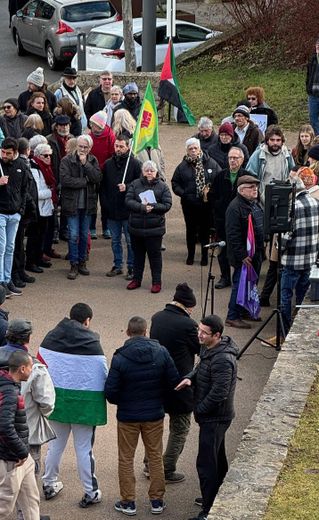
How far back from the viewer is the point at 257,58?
26188mm

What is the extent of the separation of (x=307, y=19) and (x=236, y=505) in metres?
17.2

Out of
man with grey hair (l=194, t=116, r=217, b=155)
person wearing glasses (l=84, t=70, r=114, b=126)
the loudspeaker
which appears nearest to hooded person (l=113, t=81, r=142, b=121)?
person wearing glasses (l=84, t=70, r=114, b=126)

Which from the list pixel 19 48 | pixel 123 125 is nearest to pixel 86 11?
pixel 19 48

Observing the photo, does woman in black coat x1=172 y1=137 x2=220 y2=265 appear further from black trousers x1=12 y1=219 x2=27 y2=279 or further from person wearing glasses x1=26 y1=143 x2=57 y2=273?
black trousers x1=12 y1=219 x2=27 y2=279

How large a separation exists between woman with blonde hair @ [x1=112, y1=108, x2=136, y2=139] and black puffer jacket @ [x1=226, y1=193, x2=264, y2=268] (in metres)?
3.10

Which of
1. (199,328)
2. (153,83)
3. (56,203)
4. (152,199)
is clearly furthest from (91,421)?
(153,83)

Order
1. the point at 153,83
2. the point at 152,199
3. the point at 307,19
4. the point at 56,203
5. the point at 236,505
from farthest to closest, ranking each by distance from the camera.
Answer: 1. the point at 307,19
2. the point at 153,83
3. the point at 56,203
4. the point at 152,199
5. the point at 236,505

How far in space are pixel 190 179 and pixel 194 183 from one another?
0.24 feet

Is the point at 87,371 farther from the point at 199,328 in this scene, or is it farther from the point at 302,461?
the point at 302,461

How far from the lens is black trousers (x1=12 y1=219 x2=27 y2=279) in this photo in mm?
15102

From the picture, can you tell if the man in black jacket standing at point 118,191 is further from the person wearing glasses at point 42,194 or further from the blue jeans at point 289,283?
the blue jeans at point 289,283

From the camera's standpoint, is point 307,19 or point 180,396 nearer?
point 180,396

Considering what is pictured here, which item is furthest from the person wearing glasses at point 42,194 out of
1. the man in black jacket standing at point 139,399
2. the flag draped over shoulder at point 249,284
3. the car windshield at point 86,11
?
the car windshield at point 86,11

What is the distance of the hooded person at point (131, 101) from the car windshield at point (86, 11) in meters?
12.1
